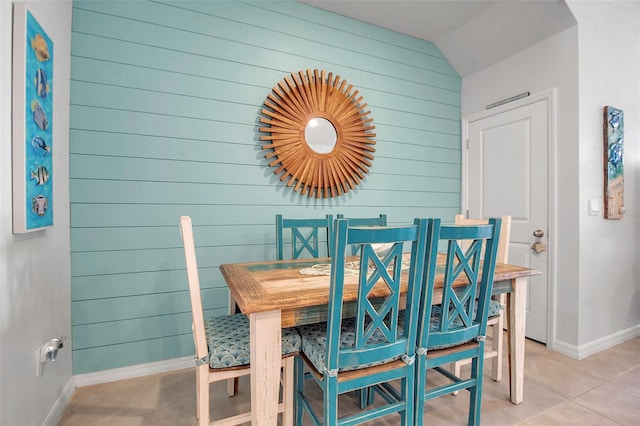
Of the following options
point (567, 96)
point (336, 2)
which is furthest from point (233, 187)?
point (567, 96)

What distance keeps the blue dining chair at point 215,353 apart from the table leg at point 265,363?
0.18 m

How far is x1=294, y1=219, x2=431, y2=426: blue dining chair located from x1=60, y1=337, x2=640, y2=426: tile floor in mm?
555

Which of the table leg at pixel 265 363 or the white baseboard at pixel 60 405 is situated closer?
the table leg at pixel 265 363

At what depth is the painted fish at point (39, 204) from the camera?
135 cm

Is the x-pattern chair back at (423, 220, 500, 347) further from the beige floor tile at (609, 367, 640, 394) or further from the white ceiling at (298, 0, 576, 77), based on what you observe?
the white ceiling at (298, 0, 576, 77)

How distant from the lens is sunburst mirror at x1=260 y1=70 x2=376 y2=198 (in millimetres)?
2422

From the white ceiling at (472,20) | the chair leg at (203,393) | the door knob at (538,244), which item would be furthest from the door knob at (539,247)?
the chair leg at (203,393)

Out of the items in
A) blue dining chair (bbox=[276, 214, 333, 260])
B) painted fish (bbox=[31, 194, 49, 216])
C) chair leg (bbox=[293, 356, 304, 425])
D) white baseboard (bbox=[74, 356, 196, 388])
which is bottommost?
white baseboard (bbox=[74, 356, 196, 388])

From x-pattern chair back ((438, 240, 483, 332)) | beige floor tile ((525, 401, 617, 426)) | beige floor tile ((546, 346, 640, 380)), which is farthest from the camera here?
beige floor tile ((546, 346, 640, 380))

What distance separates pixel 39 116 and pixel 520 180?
134 inches

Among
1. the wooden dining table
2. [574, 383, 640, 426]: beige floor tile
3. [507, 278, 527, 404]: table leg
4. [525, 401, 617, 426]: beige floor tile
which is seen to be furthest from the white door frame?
the wooden dining table

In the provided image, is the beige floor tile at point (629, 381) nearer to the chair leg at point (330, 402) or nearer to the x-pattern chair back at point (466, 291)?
the x-pattern chair back at point (466, 291)

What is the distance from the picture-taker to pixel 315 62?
2602mm

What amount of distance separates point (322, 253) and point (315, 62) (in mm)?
1637
